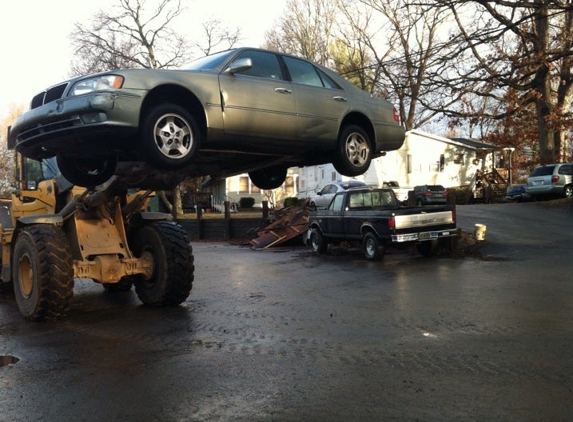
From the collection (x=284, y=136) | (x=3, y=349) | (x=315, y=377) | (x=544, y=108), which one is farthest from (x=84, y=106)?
(x=544, y=108)

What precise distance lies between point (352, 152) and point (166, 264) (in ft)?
14.0

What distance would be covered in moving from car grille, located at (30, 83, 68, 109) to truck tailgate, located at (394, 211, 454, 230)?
11240 mm

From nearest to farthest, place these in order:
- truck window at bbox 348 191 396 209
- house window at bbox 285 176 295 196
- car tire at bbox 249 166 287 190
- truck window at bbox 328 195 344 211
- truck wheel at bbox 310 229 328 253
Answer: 1. car tire at bbox 249 166 287 190
2. truck window at bbox 348 191 396 209
3. truck window at bbox 328 195 344 211
4. truck wheel at bbox 310 229 328 253
5. house window at bbox 285 176 295 196

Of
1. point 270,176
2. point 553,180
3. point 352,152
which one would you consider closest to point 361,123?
point 352,152

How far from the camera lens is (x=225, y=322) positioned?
8.48m

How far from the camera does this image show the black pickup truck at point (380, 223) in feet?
52.1

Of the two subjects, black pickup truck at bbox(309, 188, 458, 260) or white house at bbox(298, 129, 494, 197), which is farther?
white house at bbox(298, 129, 494, 197)

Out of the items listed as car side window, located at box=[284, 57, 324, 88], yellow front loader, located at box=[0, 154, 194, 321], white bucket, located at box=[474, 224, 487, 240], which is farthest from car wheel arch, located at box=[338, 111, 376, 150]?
white bucket, located at box=[474, 224, 487, 240]

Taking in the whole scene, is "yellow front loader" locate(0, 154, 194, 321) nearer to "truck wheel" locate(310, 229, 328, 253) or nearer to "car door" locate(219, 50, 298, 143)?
"car door" locate(219, 50, 298, 143)

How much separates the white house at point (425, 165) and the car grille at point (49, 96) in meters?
35.2

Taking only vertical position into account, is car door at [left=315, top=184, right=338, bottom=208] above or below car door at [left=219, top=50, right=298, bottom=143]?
below

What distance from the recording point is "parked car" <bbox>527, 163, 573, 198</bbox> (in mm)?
28766

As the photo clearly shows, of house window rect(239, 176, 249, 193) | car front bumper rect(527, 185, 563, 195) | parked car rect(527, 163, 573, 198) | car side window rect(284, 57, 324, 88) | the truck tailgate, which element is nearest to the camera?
car side window rect(284, 57, 324, 88)

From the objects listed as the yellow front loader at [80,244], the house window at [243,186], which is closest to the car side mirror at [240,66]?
the yellow front loader at [80,244]
